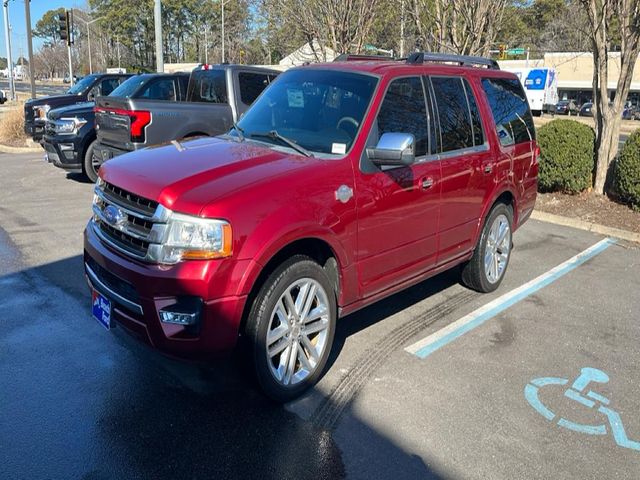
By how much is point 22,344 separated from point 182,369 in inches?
50.2

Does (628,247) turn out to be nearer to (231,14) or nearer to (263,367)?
(263,367)

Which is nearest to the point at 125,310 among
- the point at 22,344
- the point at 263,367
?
the point at 263,367

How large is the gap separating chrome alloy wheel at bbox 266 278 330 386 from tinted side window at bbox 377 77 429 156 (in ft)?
4.21

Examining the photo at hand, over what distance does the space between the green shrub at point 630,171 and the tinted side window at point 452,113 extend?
496 cm

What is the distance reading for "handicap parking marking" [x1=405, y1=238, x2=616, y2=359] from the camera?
14.7 feet

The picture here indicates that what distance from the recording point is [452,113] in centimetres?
476

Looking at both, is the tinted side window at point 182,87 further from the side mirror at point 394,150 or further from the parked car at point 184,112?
the side mirror at point 394,150

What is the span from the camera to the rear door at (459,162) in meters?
4.62

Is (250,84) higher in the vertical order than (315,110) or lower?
higher

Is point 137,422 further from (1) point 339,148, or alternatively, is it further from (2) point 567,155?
(2) point 567,155

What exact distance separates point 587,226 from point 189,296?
728cm

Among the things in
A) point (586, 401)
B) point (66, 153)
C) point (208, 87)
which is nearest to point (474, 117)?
point (586, 401)

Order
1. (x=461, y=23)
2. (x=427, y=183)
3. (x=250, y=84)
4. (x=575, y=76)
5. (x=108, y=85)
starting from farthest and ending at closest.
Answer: (x=575, y=76)
(x=108, y=85)
(x=461, y=23)
(x=250, y=84)
(x=427, y=183)

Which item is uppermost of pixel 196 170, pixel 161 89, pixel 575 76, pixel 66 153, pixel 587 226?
pixel 575 76
